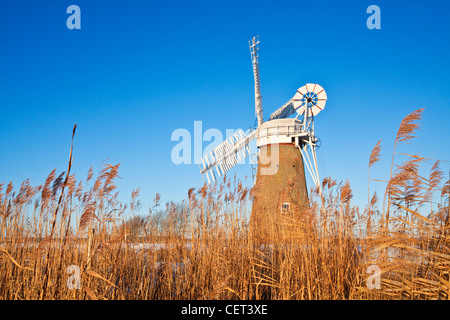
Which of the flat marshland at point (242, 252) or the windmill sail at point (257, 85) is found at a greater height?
the windmill sail at point (257, 85)

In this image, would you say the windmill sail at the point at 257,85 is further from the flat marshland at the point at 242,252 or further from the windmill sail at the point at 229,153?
the flat marshland at the point at 242,252

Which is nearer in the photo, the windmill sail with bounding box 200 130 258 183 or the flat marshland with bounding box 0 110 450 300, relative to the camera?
the flat marshland with bounding box 0 110 450 300

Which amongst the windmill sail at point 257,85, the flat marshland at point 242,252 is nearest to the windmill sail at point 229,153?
the windmill sail at point 257,85

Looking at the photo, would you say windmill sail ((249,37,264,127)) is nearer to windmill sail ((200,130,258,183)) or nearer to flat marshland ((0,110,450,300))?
windmill sail ((200,130,258,183))

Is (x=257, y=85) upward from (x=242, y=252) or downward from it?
upward

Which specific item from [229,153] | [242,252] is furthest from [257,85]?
[242,252]

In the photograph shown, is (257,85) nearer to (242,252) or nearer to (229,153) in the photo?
(229,153)

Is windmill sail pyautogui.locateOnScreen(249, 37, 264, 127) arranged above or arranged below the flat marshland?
above

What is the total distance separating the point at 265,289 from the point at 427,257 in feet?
6.36

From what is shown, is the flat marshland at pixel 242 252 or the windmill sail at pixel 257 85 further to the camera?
the windmill sail at pixel 257 85

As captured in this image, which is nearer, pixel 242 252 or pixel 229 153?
pixel 242 252

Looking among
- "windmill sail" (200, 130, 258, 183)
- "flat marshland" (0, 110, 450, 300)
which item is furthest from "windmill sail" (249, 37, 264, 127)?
"flat marshland" (0, 110, 450, 300)

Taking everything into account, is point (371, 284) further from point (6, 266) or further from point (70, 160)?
point (6, 266)

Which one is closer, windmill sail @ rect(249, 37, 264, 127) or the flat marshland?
the flat marshland
